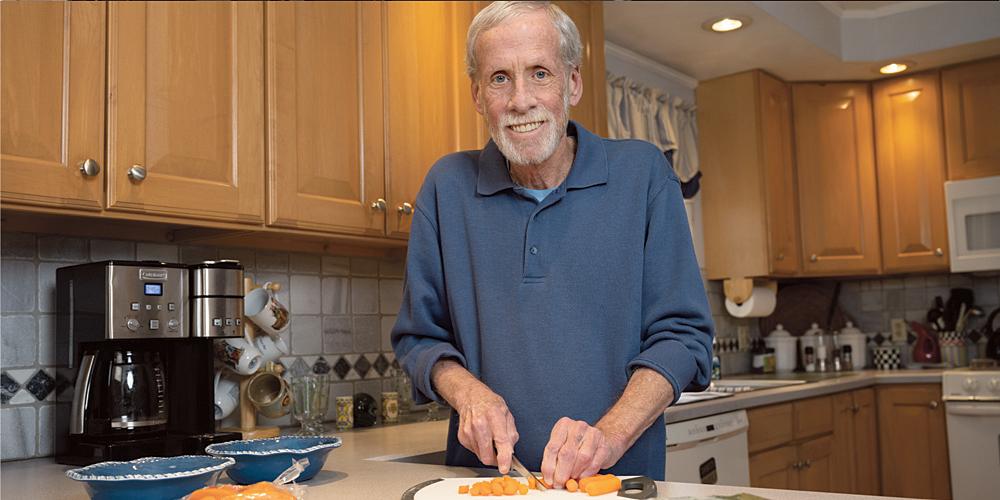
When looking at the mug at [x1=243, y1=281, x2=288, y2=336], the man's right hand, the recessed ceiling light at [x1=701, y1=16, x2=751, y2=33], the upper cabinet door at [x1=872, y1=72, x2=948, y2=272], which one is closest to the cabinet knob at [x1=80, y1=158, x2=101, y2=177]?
the mug at [x1=243, y1=281, x2=288, y2=336]

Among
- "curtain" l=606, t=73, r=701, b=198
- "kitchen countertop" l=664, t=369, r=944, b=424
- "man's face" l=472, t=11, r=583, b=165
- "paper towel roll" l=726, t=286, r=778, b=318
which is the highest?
"curtain" l=606, t=73, r=701, b=198

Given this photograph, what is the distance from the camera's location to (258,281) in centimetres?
243

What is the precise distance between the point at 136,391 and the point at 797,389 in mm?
2362

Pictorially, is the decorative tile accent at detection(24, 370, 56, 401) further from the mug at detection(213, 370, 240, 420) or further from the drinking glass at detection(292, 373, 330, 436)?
the drinking glass at detection(292, 373, 330, 436)

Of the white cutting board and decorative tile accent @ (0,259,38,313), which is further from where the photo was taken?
decorative tile accent @ (0,259,38,313)

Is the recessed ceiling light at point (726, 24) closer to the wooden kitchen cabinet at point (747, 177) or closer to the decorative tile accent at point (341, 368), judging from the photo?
the wooden kitchen cabinet at point (747, 177)

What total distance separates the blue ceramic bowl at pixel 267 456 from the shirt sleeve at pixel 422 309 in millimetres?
205

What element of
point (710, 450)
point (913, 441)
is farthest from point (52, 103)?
point (913, 441)

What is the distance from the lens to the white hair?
5.22ft

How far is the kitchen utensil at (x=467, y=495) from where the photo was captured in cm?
116

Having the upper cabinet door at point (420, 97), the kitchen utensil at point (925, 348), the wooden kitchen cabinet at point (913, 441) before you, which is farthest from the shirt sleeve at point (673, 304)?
the kitchen utensil at point (925, 348)

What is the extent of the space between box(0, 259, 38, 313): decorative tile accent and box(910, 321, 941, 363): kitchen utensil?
3.82 metres

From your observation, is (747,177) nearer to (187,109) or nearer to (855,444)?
(855,444)

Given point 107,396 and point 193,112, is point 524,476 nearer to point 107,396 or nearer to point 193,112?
point 107,396
